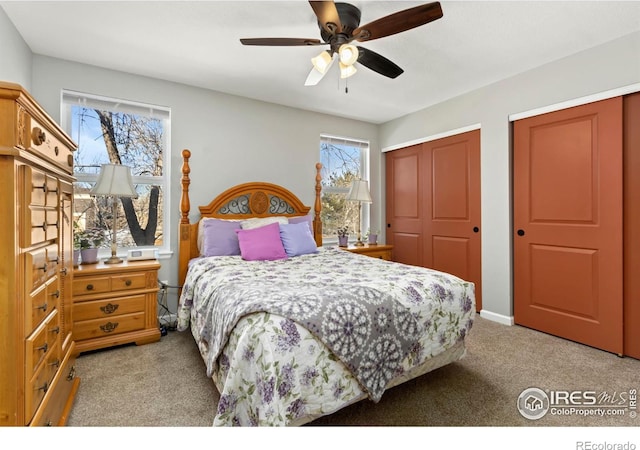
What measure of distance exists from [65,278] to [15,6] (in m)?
1.80

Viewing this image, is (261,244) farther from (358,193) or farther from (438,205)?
(438,205)

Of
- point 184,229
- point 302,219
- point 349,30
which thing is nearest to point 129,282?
point 184,229

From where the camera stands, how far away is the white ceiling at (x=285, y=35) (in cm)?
198

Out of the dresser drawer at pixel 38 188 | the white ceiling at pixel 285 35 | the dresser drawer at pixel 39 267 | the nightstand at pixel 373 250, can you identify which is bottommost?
the nightstand at pixel 373 250

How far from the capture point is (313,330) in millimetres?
1364

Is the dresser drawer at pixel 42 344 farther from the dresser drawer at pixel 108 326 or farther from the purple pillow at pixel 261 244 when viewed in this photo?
the purple pillow at pixel 261 244

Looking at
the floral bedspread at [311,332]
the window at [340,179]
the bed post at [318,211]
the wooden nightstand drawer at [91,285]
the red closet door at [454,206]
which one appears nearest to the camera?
the floral bedspread at [311,332]

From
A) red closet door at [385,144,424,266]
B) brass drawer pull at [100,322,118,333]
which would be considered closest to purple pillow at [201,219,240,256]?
brass drawer pull at [100,322,118,333]

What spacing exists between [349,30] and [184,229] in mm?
2344

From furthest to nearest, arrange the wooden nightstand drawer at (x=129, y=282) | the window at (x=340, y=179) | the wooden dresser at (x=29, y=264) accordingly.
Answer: the window at (x=340, y=179) < the wooden nightstand drawer at (x=129, y=282) < the wooden dresser at (x=29, y=264)

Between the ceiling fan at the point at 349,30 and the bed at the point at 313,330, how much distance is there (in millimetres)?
1430

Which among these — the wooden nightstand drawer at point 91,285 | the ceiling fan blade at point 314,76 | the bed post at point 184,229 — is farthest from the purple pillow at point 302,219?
the wooden nightstand drawer at point 91,285

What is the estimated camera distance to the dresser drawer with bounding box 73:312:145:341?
2336mm

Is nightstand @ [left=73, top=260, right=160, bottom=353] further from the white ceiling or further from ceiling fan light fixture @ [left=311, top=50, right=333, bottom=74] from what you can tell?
ceiling fan light fixture @ [left=311, top=50, right=333, bottom=74]
